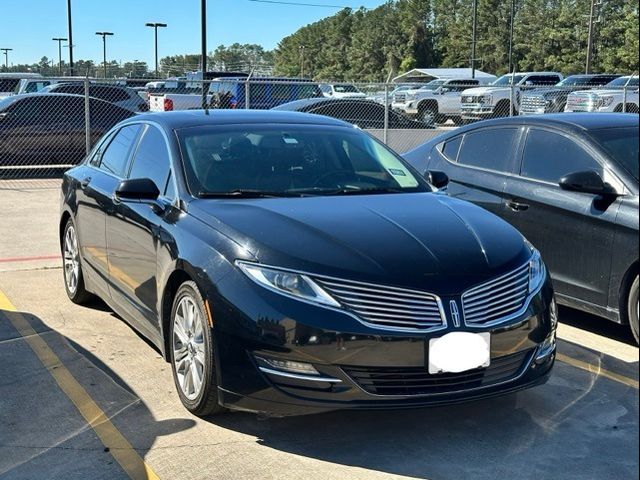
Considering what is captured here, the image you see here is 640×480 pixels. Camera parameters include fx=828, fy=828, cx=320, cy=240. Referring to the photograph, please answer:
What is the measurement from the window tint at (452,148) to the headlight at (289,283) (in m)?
3.69

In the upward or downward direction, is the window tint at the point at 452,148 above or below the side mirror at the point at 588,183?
Result: above

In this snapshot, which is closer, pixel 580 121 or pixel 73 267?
pixel 580 121

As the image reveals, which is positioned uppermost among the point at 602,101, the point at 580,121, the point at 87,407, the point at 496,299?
the point at 602,101

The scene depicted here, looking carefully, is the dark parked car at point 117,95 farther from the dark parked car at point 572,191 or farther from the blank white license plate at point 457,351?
Answer: the blank white license plate at point 457,351

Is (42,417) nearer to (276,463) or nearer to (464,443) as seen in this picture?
(276,463)

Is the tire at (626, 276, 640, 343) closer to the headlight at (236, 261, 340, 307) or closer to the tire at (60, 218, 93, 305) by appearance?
the headlight at (236, 261, 340, 307)

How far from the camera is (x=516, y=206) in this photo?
6238mm

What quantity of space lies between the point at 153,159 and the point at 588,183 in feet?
9.29

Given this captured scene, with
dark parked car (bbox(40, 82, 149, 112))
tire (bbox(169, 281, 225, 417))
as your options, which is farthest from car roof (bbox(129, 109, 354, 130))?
dark parked car (bbox(40, 82, 149, 112))

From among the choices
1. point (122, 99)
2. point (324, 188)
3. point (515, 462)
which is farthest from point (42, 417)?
point (122, 99)

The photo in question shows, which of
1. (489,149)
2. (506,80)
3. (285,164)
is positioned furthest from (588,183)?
(506,80)

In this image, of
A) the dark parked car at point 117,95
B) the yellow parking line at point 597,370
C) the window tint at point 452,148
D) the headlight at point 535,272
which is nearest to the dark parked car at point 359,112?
the dark parked car at point 117,95

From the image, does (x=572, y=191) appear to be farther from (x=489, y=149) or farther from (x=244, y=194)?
(x=244, y=194)

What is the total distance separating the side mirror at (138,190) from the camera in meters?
4.72
